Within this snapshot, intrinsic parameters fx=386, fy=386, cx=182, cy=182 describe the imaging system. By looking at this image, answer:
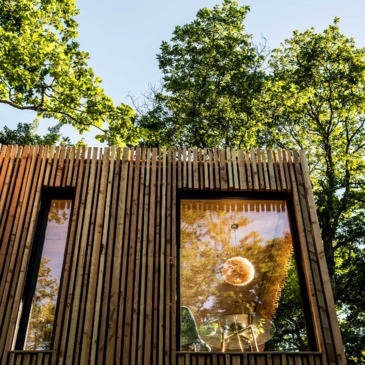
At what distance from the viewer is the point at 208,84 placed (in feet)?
49.0

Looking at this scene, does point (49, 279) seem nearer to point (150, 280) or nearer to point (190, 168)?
point (150, 280)

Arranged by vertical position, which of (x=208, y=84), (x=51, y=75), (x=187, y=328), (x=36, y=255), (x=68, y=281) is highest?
Result: (x=208, y=84)

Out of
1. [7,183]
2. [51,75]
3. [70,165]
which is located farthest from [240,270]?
[51,75]

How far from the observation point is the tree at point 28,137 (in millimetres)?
15633

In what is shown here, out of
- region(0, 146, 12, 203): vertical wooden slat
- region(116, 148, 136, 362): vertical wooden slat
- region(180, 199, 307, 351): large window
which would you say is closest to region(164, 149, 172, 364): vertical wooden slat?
region(180, 199, 307, 351): large window

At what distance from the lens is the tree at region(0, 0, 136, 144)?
10.0 meters

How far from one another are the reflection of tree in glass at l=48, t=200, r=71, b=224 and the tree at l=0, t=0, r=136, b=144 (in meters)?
4.57

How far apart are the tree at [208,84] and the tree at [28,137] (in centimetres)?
368

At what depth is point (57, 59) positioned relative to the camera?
423 inches

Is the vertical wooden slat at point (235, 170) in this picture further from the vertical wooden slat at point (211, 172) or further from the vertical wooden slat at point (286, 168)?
the vertical wooden slat at point (286, 168)

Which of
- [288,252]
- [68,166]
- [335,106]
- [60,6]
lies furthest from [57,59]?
[335,106]

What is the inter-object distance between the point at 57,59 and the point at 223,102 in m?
6.59

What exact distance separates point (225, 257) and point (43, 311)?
242 cm

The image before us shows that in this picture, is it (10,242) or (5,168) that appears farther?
(5,168)
